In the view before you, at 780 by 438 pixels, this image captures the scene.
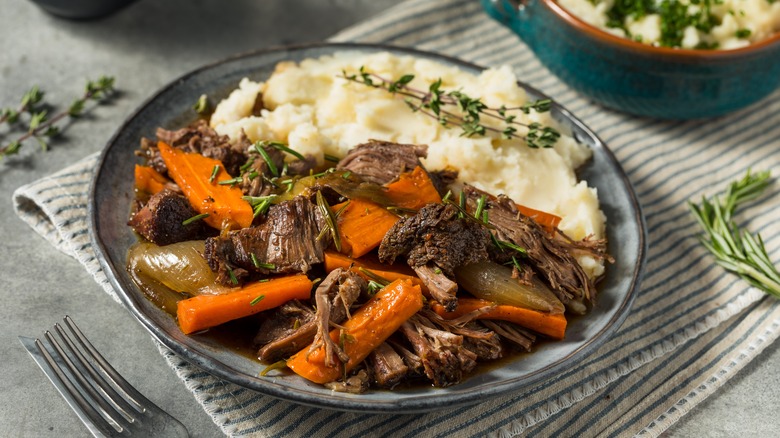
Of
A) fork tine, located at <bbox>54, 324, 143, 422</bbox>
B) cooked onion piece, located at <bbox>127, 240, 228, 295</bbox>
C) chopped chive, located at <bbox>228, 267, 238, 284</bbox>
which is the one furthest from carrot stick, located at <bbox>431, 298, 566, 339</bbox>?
fork tine, located at <bbox>54, 324, 143, 422</bbox>

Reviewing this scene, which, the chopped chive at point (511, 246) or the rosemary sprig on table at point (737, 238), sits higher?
the chopped chive at point (511, 246)

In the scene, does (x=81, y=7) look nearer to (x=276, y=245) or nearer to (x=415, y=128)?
(x=415, y=128)

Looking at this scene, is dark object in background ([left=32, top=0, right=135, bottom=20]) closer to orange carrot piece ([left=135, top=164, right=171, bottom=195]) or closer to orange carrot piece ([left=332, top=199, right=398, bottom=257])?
orange carrot piece ([left=135, top=164, right=171, bottom=195])

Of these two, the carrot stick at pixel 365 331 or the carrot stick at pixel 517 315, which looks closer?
the carrot stick at pixel 365 331

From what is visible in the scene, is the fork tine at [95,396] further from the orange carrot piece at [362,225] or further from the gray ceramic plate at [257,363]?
the orange carrot piece at [362,225]

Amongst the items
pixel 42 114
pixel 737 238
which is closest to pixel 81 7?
pixel 42 114

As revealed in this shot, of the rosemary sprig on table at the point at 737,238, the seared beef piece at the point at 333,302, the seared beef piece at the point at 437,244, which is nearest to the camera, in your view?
the seared beef piece at the point at 333,302

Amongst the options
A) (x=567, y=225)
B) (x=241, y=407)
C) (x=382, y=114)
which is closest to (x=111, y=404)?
(x=241, y=407)

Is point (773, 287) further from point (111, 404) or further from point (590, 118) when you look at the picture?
point (111, 404)

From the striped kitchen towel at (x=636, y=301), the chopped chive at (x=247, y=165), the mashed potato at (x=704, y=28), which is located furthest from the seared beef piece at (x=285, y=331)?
the mashed potato at (x=704, y=28)
